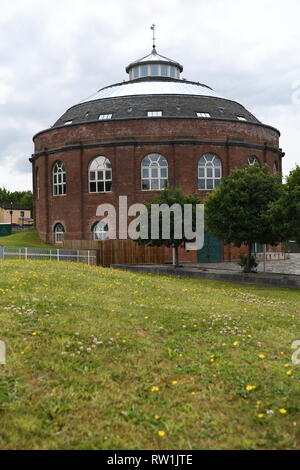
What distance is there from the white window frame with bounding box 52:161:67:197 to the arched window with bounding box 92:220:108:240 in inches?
176

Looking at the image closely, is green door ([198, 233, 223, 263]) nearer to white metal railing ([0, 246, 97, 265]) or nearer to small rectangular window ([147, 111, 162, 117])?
white metal railing ([0, 246, 97, 265])

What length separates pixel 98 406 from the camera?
5453 mm

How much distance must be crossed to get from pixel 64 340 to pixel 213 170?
99.8 feet

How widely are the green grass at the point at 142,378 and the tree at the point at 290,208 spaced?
9780 millimetres

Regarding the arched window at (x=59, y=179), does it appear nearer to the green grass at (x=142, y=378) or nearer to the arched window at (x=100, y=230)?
the arched window at (x=100, y=230)

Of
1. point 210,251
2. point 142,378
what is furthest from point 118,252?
point 142,378

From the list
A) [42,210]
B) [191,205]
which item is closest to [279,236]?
[191,205]

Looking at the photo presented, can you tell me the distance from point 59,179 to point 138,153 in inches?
323

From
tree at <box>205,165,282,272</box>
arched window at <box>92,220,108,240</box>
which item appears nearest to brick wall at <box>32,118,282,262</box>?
arched window at <box>92,220,108,240</box>

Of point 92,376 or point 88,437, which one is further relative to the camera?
point 92,376

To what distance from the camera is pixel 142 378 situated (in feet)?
20.6

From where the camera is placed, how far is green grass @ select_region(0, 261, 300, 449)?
489 cm

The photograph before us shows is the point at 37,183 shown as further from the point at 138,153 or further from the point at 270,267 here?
the point at 270,267
